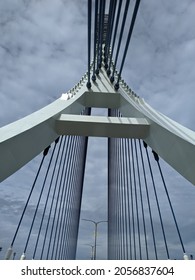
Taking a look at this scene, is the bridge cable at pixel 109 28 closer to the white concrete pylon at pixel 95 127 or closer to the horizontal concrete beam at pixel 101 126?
the white concrete pylon at pixel 95 127

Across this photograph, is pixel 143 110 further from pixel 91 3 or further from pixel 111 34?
pixel 91 3

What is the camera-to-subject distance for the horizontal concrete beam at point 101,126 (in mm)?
6117

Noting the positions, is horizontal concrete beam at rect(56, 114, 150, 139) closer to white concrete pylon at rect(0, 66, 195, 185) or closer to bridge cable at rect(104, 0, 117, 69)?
white concrete pylon at rect(0, 66, 195, 185)

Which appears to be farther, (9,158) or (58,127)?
(58,127)

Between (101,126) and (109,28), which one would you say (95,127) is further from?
(109,28)

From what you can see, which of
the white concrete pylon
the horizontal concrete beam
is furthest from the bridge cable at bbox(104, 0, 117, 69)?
the horizontal concrete beam

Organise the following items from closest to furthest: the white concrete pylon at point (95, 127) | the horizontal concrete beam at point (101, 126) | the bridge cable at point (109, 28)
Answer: the white concrete pylon at point (95, 127), the bridge cable at point (109, 28), the horizontal concrete beam at point (101, 126)

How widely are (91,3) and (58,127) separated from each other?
2.81 m

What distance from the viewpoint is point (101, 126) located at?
6301 millimetres

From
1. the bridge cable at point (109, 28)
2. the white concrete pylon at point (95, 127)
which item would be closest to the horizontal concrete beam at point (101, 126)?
the white concrete pylon at point (95, 127)

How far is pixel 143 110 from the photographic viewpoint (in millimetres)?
6430

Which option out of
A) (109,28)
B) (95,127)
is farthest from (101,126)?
(109,28)
